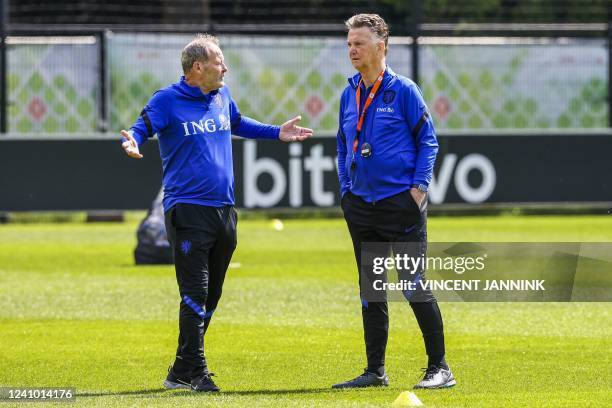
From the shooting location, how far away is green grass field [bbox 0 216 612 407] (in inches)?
327

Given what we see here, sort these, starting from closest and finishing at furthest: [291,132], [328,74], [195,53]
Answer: [195,53] < [291,132] < [328,74]

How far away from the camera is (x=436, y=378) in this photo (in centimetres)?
835

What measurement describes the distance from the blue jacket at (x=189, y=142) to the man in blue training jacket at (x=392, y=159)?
78cm

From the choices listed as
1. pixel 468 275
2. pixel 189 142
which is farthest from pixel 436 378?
pixel 189 142

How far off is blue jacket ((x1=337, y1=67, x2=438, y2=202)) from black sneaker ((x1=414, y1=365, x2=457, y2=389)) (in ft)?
3.33

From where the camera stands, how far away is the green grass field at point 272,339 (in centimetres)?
831

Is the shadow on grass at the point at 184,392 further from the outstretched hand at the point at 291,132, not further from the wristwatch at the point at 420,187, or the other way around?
the outstretched hand at the point at 291,132

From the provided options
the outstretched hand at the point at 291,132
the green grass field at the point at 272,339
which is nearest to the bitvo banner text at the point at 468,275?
the green grass field at the point at 272,339

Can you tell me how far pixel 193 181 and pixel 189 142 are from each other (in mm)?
222

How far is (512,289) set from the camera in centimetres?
1045

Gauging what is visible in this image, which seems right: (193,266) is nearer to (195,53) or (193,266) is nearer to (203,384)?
(203,384)

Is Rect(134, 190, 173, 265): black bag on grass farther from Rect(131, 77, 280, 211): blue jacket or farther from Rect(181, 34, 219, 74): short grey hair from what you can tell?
Rect(181, 34, 219, 74): short grey hair

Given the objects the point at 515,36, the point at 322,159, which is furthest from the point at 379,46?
the point at 515,36

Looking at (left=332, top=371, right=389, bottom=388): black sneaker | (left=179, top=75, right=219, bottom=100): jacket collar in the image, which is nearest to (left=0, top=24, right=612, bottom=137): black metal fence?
(left=179, top=75, right=219, bottom=100): jacket collar
